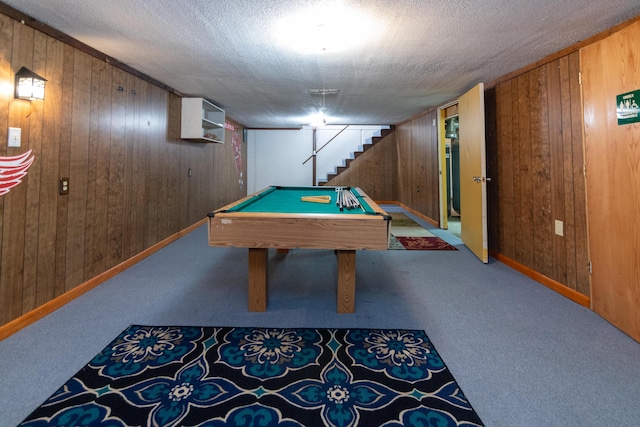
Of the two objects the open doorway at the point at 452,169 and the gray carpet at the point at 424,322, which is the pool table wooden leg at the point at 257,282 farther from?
the open doorway at the point at 452,169

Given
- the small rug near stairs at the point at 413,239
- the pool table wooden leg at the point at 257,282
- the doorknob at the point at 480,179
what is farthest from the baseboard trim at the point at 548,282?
the pool table wooden leg at the point at 257,282

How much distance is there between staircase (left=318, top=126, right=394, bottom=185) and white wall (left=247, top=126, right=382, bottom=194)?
168 mm

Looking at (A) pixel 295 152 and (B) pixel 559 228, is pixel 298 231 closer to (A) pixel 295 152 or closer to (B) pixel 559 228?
(B) pixel 559 228

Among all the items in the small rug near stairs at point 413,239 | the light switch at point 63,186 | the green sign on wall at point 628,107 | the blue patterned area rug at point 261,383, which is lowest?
the blue patterned area rug at point 261,383

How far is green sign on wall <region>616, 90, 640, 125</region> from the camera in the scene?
1.85m

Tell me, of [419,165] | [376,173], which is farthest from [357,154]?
[419,165]

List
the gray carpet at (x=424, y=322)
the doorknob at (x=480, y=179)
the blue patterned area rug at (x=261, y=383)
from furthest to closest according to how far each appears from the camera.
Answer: the doorknob at (x=480, y=179) → the gray carpet at (x=424, y=322) → the blue patterned area rug at (x=261, y=383)

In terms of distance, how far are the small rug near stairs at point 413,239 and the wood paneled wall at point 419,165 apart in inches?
22.0

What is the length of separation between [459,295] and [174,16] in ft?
9.92

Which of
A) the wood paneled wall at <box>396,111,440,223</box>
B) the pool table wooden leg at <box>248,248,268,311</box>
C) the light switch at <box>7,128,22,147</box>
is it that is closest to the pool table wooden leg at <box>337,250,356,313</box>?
the pool table wooden leg at <box>248,248,268,311</box>

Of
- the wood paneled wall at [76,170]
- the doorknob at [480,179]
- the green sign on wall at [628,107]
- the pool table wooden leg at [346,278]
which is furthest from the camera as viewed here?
the doorknob at [480,179]

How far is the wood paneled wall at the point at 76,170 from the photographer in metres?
1.96

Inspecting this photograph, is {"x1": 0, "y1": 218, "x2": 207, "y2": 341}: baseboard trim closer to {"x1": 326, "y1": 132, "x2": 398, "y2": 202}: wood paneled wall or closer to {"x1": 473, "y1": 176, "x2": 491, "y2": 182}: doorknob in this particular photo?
{"x1": 473, "y1": 176, "x2": 491, "y2": 182}: doorknob

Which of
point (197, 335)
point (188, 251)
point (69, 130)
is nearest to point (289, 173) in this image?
point (188, 251)
